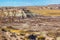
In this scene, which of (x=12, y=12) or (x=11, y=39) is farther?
(x=12, y=12)

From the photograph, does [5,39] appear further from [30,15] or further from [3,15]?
[30,15]

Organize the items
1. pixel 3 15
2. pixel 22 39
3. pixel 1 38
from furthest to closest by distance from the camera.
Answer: pixel 3 15 < pixel 22 39 < pixel 1 38

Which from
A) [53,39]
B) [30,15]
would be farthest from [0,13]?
[53,39]

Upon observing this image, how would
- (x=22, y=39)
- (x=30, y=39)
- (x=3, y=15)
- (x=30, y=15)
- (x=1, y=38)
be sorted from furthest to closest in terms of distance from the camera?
(x=30, y=15), (x=3, y=15), (x=22, y=39), (x=30, y=39), (x=1, y=38)

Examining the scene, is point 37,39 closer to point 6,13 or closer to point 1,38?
point 1,38

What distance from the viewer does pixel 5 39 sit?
21281mm

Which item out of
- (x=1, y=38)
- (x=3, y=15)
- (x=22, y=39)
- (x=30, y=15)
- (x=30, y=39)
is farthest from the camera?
(x=30, y=15)

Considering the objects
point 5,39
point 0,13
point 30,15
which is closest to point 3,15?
point 0,13

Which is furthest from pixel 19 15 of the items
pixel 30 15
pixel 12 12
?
pixel 30 15

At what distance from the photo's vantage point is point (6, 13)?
58188 millimetres

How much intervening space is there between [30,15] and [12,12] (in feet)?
23.4

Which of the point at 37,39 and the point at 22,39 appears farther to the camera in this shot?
the point at 22,39

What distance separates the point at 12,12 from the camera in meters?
58.7

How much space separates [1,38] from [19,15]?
38.5 meters
